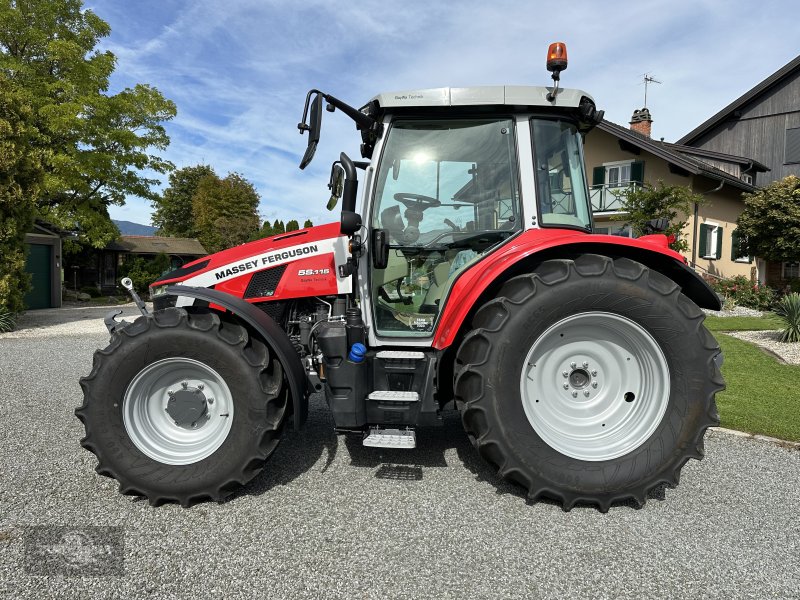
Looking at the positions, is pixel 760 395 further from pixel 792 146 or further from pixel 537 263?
pixel 792 146

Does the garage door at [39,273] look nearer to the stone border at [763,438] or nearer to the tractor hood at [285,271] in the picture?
the tractor hood at [285,271]

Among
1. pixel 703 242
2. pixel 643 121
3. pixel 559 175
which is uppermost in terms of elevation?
pixel 643 121

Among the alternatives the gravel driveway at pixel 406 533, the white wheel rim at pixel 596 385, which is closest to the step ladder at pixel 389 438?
the gravel driveway at pixel 406 533

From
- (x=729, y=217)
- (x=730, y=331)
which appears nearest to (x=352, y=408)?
(x=730, y=331)

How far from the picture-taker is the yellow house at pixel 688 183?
53.5 feet

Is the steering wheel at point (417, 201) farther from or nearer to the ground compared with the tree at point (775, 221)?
nearer to the ground

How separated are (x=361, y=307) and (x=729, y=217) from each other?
20.2 metres

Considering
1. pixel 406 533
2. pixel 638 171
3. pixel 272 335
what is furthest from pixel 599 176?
pixel 406 533

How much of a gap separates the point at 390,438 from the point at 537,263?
4.20ft

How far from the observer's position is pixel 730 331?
9.89 meters

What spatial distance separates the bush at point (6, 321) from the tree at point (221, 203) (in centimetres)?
2312

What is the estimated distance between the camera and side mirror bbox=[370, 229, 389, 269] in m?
2.89

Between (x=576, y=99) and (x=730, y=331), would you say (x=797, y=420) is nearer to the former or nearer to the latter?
(x=576, y=99)

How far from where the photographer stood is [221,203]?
3603 cm
